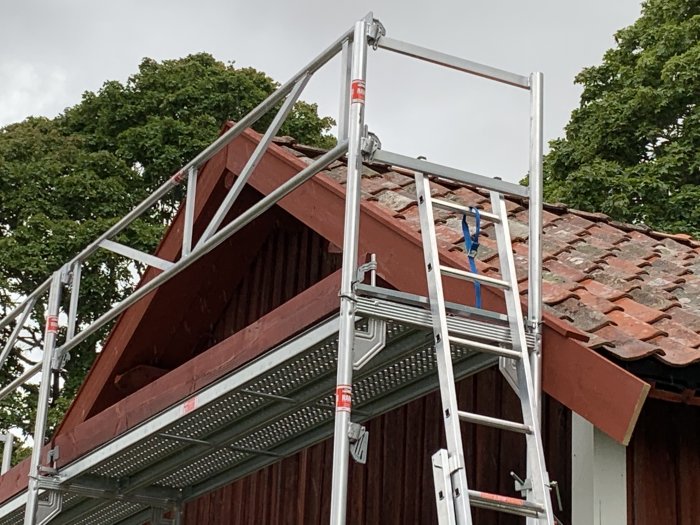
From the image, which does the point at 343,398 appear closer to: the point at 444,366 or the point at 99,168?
the point at 444,366

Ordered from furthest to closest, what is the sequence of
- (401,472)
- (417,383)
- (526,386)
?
(401,472) → (417,383) → (526,386)

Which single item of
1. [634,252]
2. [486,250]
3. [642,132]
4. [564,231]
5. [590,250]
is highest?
[642,132]

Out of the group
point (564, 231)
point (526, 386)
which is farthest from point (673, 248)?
point (526, 386)

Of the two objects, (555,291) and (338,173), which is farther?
(338,173)

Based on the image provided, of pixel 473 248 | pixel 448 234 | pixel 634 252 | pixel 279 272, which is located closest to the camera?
pixel 473 248

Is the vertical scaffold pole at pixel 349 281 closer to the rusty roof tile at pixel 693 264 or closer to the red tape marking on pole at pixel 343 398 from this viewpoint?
the red tape marking on pole at pixel 343 398

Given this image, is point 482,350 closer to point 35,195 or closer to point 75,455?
point 75,455

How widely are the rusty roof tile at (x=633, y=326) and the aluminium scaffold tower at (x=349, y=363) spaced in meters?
0.48

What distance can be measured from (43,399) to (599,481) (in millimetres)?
4391

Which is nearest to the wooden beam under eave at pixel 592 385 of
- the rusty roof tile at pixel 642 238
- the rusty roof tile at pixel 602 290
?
the rusty roof tile at pixel 602 290

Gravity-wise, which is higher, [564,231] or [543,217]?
[543,217]

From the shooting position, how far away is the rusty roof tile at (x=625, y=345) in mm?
5590

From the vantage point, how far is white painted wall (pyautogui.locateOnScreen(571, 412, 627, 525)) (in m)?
5.80

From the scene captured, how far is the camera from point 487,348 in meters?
5.53
